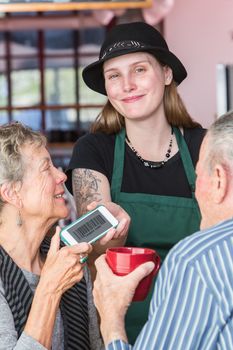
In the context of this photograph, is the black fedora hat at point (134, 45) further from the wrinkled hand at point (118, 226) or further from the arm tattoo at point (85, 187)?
the wrinkled hand at point (118, 226)

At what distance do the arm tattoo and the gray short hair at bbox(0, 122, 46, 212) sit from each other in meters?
0.27

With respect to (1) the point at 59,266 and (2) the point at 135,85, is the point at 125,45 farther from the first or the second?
(1) the point at 59,266

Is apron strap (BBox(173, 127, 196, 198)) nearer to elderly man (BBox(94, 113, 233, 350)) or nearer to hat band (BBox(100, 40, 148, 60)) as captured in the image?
hat band (BBox(100, 40, 148, 60))

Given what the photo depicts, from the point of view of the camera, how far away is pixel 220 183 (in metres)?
1.51

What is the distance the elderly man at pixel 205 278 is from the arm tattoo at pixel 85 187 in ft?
2.79

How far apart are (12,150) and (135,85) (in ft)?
1.59

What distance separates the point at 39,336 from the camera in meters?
1.90

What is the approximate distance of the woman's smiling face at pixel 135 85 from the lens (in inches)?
94.0

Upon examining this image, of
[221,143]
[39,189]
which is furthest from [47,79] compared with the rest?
[221,143]

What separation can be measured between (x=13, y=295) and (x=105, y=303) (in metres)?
0.44

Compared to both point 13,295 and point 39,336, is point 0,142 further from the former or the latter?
point 39,336

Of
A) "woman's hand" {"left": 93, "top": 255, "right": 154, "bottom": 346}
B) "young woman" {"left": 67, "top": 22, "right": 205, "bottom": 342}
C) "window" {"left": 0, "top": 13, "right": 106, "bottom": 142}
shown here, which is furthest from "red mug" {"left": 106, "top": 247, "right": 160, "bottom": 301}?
"window" {"left": 0, "top": 13, "right": 106, "bottom": 142}

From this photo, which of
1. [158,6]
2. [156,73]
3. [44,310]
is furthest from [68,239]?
[158,6]

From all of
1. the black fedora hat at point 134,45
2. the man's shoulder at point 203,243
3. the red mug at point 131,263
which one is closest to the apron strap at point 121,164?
the black fedora hat at point 134,45
